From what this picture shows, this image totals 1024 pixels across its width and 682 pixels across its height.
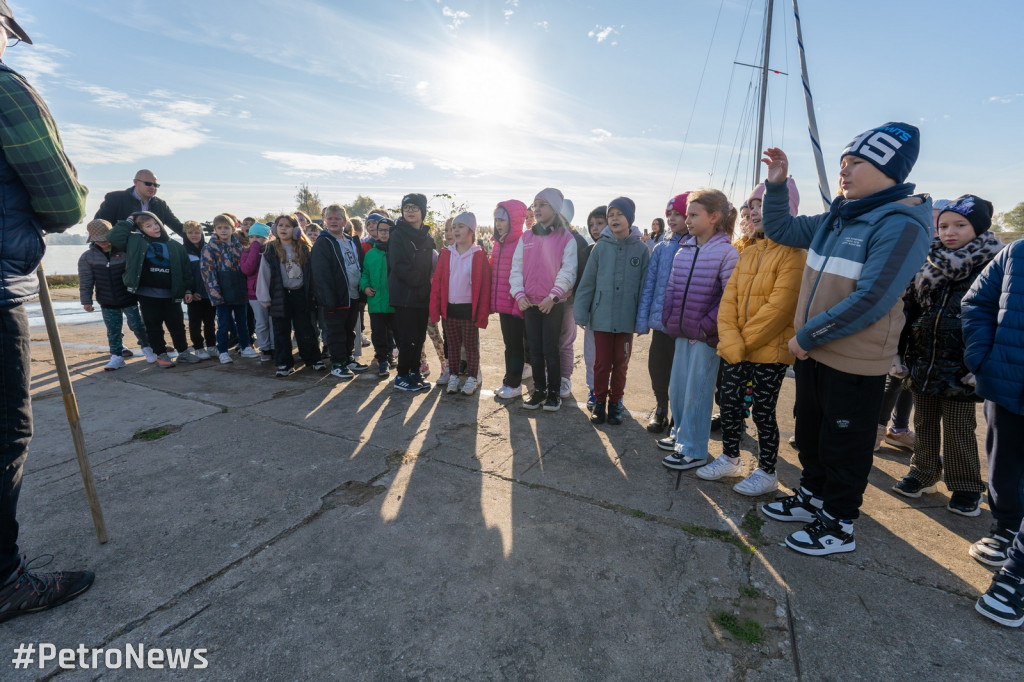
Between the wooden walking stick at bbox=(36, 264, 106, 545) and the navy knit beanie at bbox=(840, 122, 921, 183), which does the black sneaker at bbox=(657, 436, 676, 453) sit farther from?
the wooden walking stick at bbox=(36, 264, 106, 545)

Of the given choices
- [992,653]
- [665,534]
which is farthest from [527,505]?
[992,653]

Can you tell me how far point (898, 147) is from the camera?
2.16m

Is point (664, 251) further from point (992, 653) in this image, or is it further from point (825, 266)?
point (992, 653)

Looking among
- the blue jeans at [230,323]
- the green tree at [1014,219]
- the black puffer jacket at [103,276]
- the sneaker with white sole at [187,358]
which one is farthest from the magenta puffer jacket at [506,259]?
the green tree at [1014,219]

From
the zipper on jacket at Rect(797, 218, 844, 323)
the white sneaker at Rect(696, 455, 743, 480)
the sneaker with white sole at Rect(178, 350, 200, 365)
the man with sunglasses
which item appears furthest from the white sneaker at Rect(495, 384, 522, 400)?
the man with sunglasses

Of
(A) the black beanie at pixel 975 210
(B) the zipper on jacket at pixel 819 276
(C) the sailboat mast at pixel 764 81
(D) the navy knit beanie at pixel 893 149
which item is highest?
(C) the sailboat mast at pixel 764 81

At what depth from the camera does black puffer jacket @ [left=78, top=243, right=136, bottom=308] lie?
560 centimetres

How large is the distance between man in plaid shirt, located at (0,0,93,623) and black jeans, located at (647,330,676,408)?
12.7 feet

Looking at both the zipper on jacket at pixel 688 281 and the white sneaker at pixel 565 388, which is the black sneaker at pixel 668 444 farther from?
the white sneaker at pixel 565 388

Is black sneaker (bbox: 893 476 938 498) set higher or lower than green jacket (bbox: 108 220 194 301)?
lower

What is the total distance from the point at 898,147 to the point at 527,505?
2668 millimetres

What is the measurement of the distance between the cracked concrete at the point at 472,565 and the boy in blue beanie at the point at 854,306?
0.40 metres

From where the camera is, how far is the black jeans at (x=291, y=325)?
219 inches

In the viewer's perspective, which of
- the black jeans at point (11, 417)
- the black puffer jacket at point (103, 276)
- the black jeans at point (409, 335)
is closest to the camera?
the black jeans at point (11, 417)
